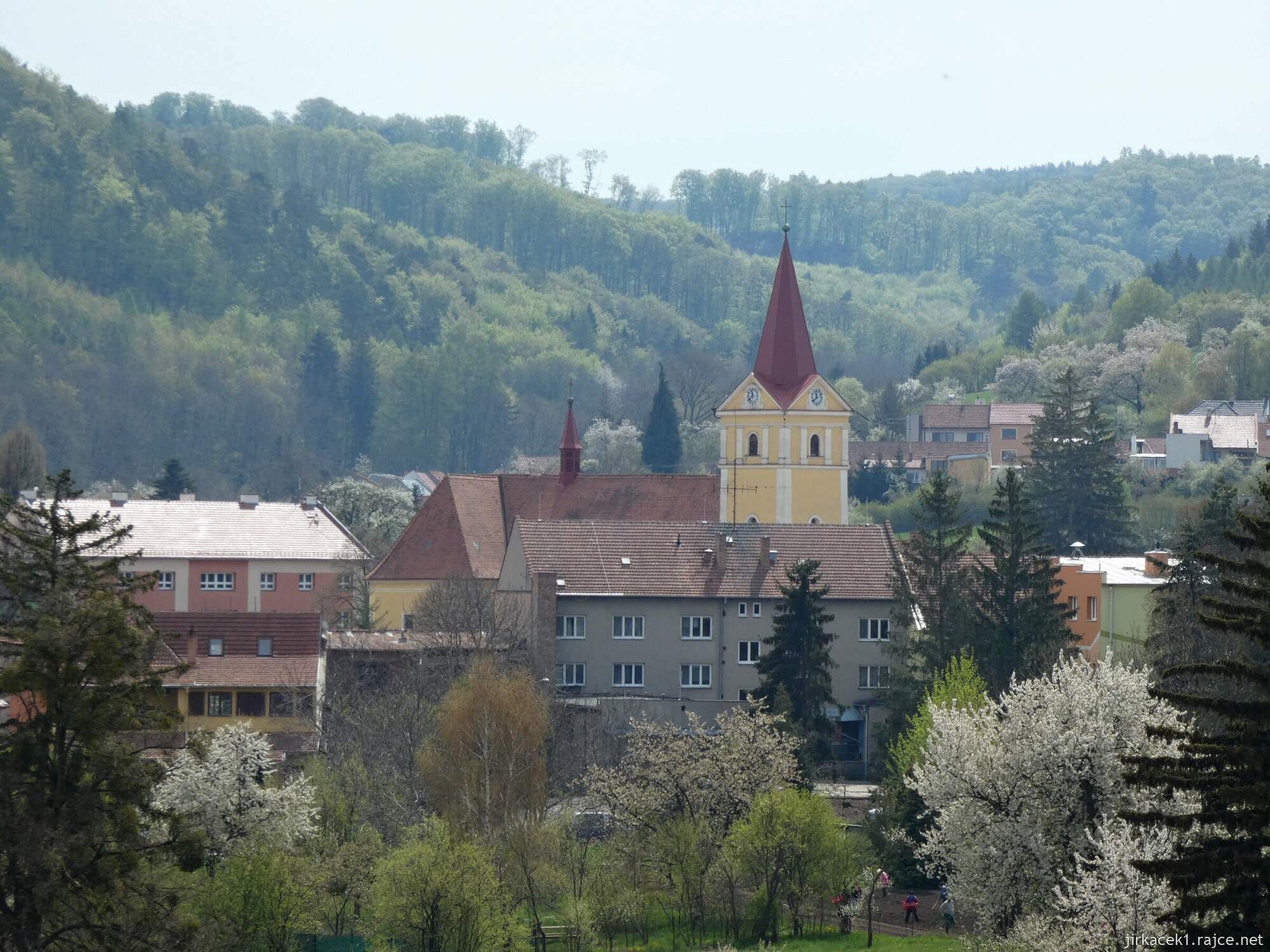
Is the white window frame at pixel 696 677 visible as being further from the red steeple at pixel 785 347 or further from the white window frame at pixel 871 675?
the red steeple at pixel 785 347

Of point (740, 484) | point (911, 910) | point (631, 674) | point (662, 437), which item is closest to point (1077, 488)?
point (740, 484)

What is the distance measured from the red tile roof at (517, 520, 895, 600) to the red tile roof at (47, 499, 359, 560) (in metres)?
22.2

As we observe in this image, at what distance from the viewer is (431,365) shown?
173 m

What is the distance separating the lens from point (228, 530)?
263ft

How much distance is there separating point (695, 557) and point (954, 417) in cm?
7895

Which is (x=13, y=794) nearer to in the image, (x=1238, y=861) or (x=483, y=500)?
(x=1238, y=861)

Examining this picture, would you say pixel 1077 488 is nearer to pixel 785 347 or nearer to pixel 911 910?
pixel 785 347

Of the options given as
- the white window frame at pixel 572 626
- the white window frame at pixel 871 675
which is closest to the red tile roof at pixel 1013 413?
the white window frame at pixel 871 675

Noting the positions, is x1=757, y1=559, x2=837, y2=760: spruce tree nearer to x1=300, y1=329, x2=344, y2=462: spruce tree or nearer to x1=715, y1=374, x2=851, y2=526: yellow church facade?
x1=715, y1=374, x2=851, y2=526: yellow church facade

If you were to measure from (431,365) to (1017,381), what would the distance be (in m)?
46.8

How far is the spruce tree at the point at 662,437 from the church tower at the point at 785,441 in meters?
45.4

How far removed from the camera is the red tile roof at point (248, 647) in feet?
175

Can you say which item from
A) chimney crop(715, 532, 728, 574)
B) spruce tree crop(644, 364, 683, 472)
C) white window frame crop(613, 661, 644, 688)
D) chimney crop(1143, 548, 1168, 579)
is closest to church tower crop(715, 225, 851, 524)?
chimney crop(715, 532, 728, 574)

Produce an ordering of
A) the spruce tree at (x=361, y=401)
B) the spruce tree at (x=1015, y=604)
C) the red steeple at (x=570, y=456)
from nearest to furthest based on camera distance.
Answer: the spruce tree at (x=1015, y=604) < the red steeple at (x=570, y=456) < the spruce tree at (x=361, y=401)
